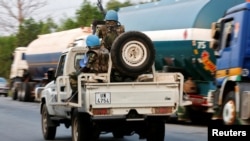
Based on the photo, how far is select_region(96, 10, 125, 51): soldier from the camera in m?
13.7

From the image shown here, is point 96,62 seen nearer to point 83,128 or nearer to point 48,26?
point 83,128

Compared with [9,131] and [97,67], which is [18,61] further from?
[97,67]

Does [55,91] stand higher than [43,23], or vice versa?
[43,23]

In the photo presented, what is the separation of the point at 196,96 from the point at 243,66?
20.4 ft

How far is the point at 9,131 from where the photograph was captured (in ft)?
58.8

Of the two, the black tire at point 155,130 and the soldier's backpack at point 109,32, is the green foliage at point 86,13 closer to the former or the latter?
the soldier's backpack at point 109,32

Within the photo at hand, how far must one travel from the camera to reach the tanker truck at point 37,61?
33688 mm

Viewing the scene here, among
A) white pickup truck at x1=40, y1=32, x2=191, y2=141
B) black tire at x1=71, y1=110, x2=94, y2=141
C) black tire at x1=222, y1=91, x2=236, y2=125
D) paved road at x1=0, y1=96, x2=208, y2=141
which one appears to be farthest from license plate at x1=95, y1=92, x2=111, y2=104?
paved road at x1=0, y1=96, x2=208, y2=141

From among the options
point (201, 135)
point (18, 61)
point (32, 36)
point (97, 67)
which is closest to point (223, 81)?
point (201, 135)

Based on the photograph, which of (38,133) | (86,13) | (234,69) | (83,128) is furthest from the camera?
(86,13)

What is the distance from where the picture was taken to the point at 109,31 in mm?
13820

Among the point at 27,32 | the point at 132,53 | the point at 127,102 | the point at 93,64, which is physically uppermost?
the point at 27,32

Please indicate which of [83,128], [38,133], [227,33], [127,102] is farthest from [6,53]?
[127,102]

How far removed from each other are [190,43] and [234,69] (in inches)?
223
